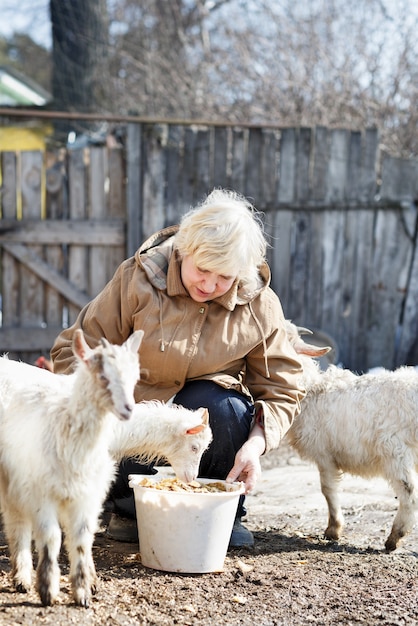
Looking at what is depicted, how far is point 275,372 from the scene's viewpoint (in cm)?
428

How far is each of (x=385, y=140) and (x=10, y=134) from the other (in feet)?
21.8

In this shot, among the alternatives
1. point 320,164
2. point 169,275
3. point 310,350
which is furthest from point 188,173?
point 169,275

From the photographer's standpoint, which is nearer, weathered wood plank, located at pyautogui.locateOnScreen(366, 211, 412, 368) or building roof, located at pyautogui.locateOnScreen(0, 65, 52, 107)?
weathered wood plank, located at pyautogui.locateOnScreen(366, 211, 412, 368)

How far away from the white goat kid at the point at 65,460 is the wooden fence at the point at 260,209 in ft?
15.7

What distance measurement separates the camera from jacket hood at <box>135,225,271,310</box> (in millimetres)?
4113

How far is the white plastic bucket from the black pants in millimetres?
414

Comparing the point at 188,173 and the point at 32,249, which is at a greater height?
the point at 188,173

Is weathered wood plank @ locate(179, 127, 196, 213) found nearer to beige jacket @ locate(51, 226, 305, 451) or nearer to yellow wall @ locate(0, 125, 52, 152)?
beige jacket @ locate(51, 226, 305, 451)

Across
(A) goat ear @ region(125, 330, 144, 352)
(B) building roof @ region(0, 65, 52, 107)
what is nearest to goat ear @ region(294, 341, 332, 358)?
(A) goat ear @ region(125, 330, 144, 352)

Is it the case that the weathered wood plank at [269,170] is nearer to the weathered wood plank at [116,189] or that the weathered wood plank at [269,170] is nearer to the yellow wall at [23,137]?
the weathered wood plank at [116,189]

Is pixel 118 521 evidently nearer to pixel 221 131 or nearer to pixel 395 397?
pixel 395 397

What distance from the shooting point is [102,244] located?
8031 millimetres

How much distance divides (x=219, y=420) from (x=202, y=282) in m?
0.76

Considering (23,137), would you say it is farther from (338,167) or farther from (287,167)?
(338,167)
